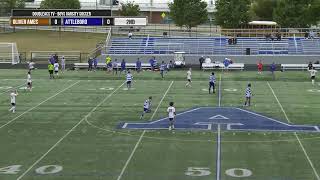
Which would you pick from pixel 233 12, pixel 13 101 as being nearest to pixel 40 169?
pixel 13 101

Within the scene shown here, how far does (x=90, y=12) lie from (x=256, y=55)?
52.3 ft

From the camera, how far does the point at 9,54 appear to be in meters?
59.2

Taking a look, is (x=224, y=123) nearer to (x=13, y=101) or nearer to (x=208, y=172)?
(x=208, y=172)

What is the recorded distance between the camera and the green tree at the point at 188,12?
7338cm

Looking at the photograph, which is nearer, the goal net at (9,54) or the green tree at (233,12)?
the goal net at (9,54)

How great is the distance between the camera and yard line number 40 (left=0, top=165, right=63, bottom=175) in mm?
18969

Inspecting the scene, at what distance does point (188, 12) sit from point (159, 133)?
1962 inches

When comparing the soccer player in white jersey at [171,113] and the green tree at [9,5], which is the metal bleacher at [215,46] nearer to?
the soccer player in white jersey at [171,113]

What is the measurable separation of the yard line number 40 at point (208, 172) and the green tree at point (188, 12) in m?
55.2

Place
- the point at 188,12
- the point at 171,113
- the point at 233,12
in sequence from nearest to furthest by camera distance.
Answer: the point at 171,113 < the point at 233,12 < the point at 188,12

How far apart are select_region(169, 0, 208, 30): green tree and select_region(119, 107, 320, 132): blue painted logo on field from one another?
44.7m

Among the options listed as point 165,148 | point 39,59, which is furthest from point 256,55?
point 165,148

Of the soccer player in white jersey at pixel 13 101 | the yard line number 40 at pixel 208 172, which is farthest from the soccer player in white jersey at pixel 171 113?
the soccer player in white jersey at pixel 13 101
